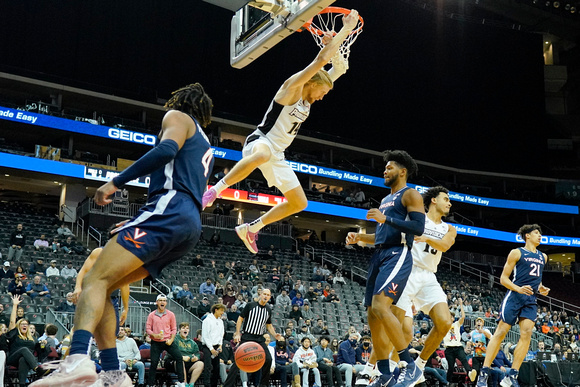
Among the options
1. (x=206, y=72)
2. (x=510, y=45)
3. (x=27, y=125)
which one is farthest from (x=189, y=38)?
(x=510, y=45)

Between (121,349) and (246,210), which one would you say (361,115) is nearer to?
(246,210)

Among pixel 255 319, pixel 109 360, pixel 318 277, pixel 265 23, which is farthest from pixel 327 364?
pixel 318 277

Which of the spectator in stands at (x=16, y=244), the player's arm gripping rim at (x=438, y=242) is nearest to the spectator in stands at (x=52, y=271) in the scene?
the spectator in stands at (x=16, y=244)

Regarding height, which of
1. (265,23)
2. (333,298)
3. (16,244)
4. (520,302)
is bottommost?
(520,302)

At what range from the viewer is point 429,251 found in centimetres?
834

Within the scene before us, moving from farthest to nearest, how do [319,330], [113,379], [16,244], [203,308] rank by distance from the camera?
[16,244] → [319,330] → [203,308] → [113,379]

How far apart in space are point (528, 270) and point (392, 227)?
398cm

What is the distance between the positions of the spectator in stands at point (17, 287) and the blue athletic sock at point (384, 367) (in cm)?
1330

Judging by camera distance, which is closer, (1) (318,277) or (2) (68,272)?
(2) (68,272)

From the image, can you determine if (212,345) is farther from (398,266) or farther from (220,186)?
(398,266)

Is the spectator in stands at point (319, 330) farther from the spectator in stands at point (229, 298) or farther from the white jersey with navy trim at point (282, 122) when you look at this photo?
the white jersey with navy trim at point (282, 122)

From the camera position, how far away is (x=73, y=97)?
3506cm

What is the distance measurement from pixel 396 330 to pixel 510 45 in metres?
47.1

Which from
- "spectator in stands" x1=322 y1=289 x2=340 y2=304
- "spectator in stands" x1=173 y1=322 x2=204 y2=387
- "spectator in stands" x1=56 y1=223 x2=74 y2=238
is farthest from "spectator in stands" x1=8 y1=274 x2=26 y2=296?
"spectator in stands" x1=322 y1=289 x2=340 y2=304
